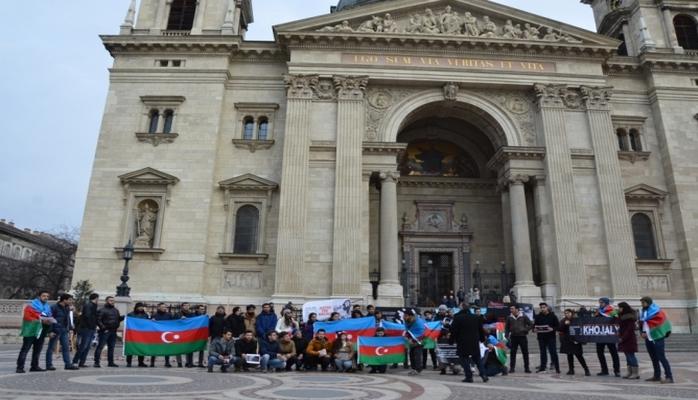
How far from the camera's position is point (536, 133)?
87.5ft

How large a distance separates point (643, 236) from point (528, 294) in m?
8.04

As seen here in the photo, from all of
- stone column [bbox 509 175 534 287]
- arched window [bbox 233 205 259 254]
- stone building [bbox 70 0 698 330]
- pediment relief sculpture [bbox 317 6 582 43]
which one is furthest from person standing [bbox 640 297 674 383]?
pediment relief sculpture [bbox 317 6 582 43]

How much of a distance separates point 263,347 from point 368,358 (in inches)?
102

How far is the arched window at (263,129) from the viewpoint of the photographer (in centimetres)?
2693

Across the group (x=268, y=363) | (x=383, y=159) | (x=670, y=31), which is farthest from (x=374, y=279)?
(x=670, y=31)

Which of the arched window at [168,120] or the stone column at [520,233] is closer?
the stone column at [520,233]

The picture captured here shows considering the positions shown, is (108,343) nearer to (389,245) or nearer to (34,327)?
(34,327)

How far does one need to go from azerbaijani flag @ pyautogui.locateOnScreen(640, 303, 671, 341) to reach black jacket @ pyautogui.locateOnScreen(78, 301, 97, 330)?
12519 mm

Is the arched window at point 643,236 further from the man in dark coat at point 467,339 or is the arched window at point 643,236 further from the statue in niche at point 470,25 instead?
the man in dark coat at point 467,339

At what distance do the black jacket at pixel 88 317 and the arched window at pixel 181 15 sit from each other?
21996 mm

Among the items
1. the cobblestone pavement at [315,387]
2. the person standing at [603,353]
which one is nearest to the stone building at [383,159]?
the person standing at [603,353]

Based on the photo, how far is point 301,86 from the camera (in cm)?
2581

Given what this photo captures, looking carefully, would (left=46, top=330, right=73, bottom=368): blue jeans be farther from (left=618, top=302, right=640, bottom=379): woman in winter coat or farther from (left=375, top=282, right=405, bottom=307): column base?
(left=375, top=282, right=405, bottom=307): column base

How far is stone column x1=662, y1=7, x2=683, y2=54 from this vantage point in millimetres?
29781
